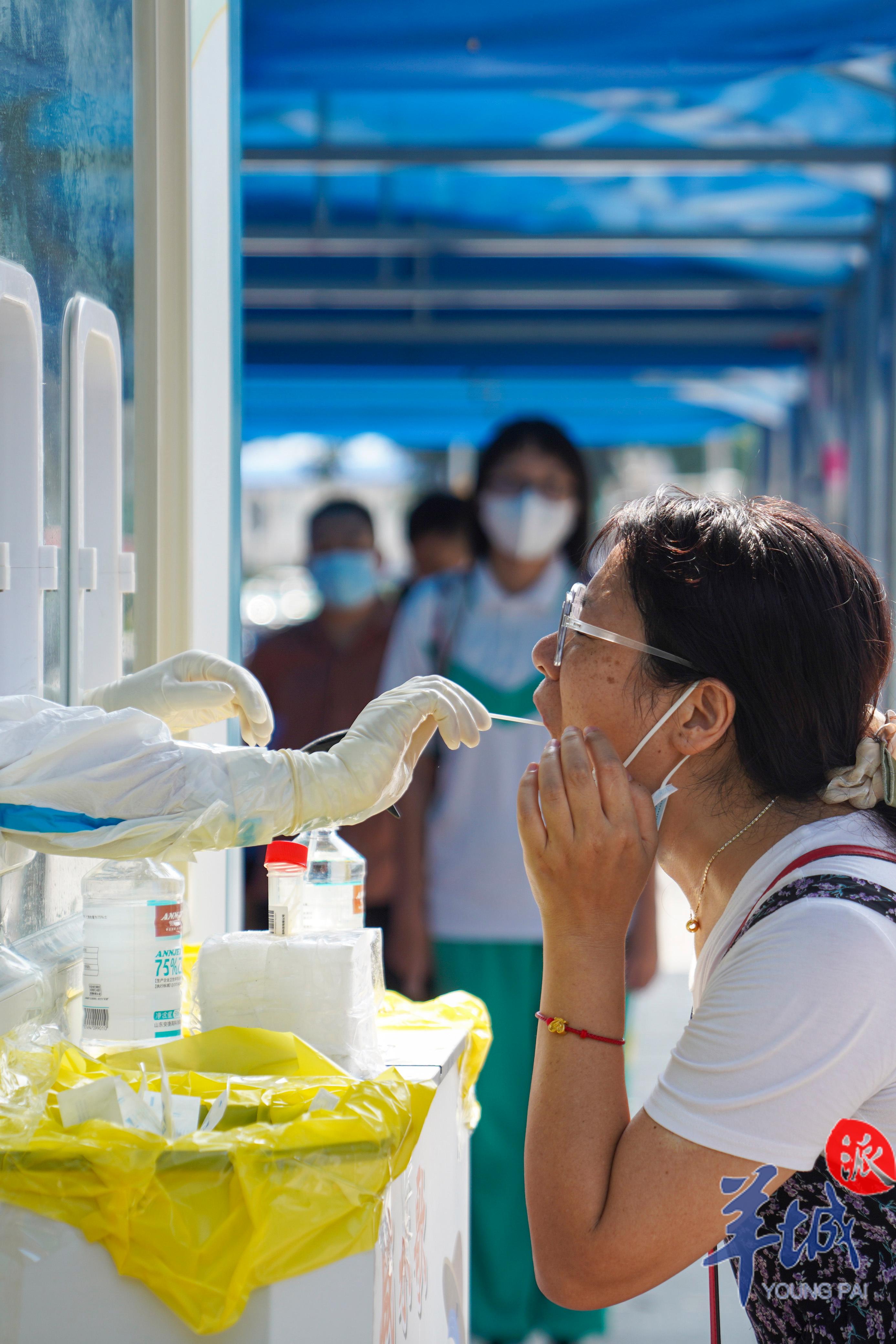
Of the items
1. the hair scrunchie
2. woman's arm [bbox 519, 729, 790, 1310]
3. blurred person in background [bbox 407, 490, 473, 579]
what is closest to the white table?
woman's arm [bbox 519, 729, 790, 1310]

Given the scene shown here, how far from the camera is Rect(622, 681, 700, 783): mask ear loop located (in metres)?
1.43

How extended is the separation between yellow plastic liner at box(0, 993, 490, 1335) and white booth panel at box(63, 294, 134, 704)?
669mm

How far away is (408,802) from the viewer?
120 inches

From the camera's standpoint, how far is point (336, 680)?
12.0 ft

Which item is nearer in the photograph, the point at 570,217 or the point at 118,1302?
the point at 118,1302

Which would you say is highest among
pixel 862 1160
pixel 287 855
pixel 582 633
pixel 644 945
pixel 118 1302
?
pixel 582 633

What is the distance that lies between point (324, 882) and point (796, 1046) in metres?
0.84

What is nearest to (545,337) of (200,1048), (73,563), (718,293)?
(718,293)

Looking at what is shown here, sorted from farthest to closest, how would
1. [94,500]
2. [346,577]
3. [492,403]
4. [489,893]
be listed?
[492,403] < [346,577] < [489,893] < [94,500]

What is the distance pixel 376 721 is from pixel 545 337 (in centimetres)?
502

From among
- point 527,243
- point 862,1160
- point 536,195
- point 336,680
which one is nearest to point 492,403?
point 527,243

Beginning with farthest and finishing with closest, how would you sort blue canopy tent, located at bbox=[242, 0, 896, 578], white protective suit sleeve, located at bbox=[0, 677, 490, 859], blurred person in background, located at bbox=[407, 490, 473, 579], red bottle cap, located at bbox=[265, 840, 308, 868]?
1. blurred person in background, located at bbox=[407, 490, 473, 579]
2. blue canopy tent, located at bbox=[242, 0, 896, 578]
3. red bottle cap, located at bbox=[265, 840, 308, 868]
4. white protective suit sleeve, located at bbox=[0, 677, 490, 859]

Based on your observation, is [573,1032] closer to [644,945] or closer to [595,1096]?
[595,1096]

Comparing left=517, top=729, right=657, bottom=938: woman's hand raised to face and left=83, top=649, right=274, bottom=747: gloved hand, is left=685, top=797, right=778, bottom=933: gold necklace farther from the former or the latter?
left=83, top=649, right=274, bottom=747: gloved hand
